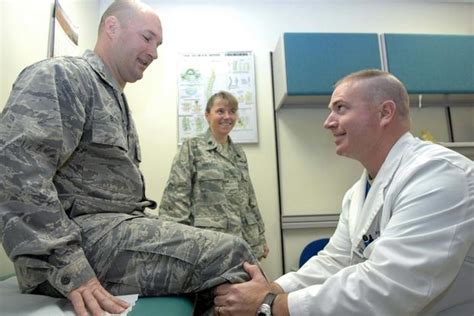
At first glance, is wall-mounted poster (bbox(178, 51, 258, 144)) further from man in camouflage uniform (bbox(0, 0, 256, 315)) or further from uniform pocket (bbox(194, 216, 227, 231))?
man in camouflage uniform (bbox(0, 0, 256, 315))

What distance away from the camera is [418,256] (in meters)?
0.79

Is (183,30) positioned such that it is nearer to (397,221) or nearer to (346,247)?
(346,247)

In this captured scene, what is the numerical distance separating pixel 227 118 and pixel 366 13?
1.52 meters

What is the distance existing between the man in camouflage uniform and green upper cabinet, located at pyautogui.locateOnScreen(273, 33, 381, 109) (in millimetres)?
1436

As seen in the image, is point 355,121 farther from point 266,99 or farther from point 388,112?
point 266,99

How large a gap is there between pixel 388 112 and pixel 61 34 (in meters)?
1.59

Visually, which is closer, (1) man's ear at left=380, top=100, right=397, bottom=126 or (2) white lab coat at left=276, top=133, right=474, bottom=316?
(2) white lab coat at left=276, top=133, right=474, bottom=316

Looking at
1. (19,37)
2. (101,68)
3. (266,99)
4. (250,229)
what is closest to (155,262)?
(101,68)

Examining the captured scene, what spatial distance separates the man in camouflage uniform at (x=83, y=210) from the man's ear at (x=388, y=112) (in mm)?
626

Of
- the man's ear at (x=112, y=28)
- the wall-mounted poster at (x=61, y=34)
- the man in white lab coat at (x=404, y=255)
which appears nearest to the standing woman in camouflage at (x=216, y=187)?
the wall-mounted poster at (x=61, y=34)

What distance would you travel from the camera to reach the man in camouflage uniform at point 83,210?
2.37 feet

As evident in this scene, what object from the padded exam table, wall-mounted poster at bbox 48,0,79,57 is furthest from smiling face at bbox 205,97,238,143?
the padded exam table

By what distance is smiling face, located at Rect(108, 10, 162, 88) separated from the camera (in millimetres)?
1115

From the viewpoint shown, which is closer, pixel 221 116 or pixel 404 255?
pixel 404 255
